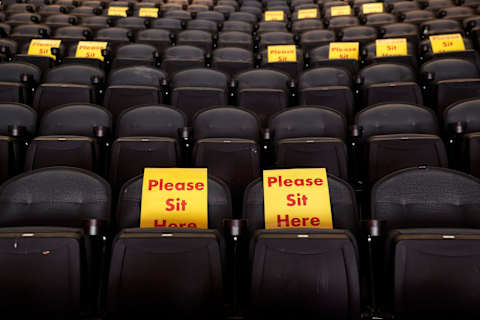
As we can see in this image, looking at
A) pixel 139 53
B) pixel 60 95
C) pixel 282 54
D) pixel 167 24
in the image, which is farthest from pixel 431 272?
pixel 167 24

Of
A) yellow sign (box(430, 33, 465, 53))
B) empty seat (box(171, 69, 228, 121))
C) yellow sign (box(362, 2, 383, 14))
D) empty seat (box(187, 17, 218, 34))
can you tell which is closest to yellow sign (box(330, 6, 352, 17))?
Answer: yellow sign (box(362, 2, 383, 14))

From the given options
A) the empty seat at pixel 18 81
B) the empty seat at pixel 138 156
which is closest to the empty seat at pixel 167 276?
the empty seat at pixel 138 156

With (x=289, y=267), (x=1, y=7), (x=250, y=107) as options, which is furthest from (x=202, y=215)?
A: (x=1, y=7)

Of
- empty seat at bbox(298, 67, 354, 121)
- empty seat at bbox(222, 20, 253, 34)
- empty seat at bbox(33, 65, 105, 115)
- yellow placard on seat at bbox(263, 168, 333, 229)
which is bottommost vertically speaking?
yellow placard on seat at bbox(263, 168, 333, 229)

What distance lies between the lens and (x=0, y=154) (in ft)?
3.57

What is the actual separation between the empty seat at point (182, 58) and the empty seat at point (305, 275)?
1.47 metres

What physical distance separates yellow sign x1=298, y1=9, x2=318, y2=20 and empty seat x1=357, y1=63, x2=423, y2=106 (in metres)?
1.53

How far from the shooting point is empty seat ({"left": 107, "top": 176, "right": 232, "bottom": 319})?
0.66 meters

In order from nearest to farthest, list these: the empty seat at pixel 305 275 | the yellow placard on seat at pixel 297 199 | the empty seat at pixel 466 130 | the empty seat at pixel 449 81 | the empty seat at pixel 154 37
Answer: the empty seat at pixel 305 275 < the yellow placard on seat at pixel 297 199 < the empty seat at pixel 466 130 < the empty seat at pixel 449 81 < the empty seat at pixel 154 37

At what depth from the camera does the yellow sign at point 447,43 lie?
6.41 feet

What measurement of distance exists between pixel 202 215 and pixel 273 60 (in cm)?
144

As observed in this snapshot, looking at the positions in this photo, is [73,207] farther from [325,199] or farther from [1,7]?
[1,7]

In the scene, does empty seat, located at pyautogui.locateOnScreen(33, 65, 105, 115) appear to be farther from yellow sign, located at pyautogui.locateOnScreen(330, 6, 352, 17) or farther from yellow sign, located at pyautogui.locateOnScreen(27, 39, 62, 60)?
yellow sign, located at pyautogui.locateOnScreen(330, 6, 352, 17)

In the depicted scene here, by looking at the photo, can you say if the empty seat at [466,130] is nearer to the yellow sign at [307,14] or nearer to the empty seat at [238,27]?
the empty seat at [238,27]
